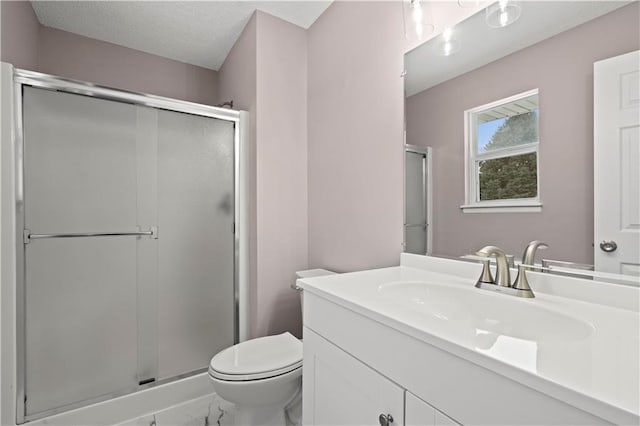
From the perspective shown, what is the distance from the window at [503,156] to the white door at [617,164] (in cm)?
14

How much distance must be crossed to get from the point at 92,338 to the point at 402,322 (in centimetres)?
173

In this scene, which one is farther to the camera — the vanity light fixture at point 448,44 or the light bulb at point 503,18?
the vanity light fixture at point 448,44

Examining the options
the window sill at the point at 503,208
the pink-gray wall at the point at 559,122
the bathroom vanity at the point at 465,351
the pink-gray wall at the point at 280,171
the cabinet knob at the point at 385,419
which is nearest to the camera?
the bathroom vanity at the point at 465,351

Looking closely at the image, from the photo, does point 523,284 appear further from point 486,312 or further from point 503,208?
point 503,208

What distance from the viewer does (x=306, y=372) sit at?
39.5 inches

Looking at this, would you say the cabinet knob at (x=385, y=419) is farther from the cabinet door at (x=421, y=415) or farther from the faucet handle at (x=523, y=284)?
the faucet handle at (x=523, y=284)

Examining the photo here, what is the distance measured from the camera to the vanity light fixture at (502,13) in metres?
0.96

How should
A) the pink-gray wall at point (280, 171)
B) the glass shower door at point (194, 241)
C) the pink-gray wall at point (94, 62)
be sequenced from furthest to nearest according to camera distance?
the pink-gray wall at point (280, 171) < the glass shower door at point (194, 241) < the pink-gray wall at point (94, 62)

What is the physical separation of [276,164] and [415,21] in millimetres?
1086


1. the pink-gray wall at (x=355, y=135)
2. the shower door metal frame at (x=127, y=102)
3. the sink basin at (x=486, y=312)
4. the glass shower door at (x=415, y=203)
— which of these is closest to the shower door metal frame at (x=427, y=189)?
the glass shower door at (x=415, y=203)

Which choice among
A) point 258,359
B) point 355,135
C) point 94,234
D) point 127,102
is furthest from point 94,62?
point 258,359

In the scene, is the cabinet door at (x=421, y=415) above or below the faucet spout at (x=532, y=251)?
below

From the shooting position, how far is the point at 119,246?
1.65 meters

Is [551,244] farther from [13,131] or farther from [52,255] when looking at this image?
[13,131]
